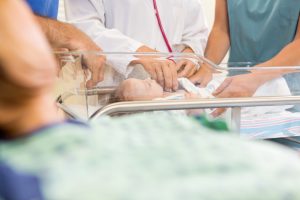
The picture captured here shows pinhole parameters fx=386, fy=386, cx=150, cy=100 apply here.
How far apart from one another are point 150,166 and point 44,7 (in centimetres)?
73

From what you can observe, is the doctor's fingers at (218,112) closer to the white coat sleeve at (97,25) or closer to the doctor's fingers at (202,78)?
the doctor's fingers at (202,78)

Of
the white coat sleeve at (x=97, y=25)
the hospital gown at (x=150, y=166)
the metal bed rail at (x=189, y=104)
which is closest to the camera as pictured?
the hospital gown at (x=150, y=166)

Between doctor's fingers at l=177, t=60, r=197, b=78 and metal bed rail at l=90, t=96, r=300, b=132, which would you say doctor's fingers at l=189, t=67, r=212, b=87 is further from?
metal bed rail at l=90, t=96, r=300, b=132

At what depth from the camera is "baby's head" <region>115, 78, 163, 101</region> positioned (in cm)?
82

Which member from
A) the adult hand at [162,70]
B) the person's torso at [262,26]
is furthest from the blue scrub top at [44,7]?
the person's torso at [262,26]

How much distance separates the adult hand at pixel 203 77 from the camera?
0.91m

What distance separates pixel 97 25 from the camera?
1012 millimetres

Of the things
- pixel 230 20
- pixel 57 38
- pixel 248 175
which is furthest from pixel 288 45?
pixel 248 175

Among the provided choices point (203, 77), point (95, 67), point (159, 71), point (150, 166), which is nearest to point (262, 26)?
point (203, 77)

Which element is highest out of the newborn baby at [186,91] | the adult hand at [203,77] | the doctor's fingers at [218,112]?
the adult hand at [203,77]

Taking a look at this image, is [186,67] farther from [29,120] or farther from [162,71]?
[29,120]

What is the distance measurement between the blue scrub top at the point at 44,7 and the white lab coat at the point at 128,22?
13cm

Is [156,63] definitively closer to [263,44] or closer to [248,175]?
[263,44]

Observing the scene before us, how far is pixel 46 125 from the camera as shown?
7.0 inches
